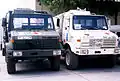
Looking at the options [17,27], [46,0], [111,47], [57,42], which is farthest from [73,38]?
[46,0]

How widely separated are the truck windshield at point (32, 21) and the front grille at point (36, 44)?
92cm

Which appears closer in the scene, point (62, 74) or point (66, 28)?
point (62, 74)

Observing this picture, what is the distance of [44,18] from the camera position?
37.1 feet

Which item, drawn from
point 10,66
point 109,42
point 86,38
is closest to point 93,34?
point 86,38

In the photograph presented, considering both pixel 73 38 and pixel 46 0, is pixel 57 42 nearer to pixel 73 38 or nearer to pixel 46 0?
pixel 73 38

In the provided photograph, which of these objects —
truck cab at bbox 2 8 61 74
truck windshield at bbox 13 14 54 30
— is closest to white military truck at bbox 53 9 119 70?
truck cab at bbox 2 8 61 74

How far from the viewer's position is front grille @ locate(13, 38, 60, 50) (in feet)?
33.1

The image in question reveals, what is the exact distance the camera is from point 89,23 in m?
12.0

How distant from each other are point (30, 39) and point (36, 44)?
0.31 m

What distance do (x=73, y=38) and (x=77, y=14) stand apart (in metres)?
1.50

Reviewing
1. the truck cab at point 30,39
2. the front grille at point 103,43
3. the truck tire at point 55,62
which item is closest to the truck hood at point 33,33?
the truck cab at point 30,39

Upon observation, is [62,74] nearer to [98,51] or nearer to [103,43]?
[98,51]

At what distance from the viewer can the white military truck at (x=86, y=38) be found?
10.8 m

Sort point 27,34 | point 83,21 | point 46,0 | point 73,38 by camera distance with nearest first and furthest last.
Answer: point 27,34, point 73,38, point 83,21, point 46,0
